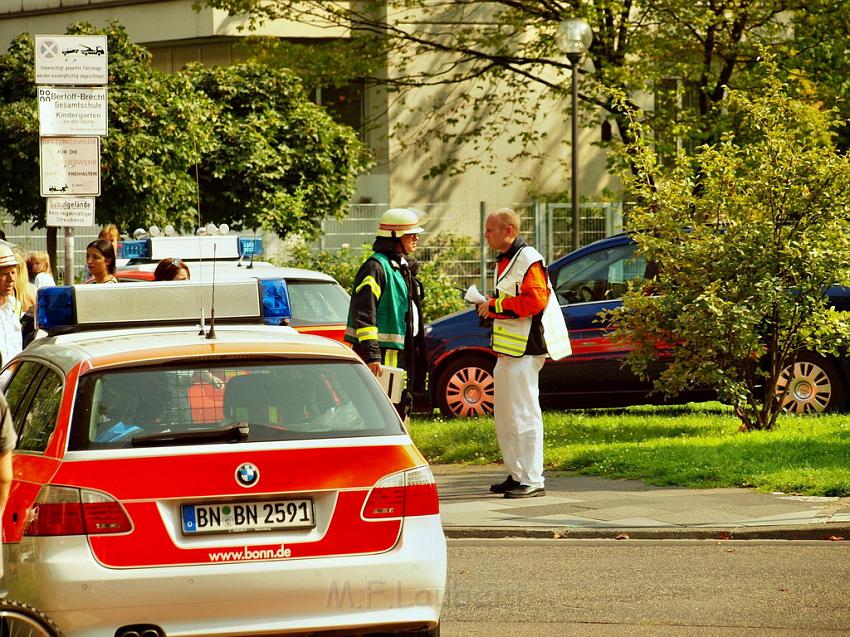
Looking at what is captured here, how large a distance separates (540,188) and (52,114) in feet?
75.6

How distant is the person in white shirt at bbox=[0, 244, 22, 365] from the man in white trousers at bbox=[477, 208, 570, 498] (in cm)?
321

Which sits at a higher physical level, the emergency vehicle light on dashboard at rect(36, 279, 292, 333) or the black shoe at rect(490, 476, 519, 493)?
the emergency vehicle light on dashboard at rect(36, 279, 292, 333)

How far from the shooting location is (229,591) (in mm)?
5383

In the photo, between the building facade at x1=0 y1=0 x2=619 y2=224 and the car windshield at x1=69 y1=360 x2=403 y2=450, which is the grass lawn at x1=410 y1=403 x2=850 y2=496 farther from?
the building facade at x1=0 y1=0 x2=619 y2=224

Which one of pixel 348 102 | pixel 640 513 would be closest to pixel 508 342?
pixel 640 513

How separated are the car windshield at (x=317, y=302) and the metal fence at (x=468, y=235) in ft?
38.6

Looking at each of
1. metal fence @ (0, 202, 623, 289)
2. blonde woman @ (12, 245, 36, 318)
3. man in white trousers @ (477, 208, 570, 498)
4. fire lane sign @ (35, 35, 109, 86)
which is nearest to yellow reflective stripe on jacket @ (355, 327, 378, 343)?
man in white trousers @ (477, 208, 570, 498)

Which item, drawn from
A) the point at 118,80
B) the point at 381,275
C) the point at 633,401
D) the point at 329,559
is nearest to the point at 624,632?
the point at 329,559

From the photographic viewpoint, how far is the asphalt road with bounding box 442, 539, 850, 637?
22.7 ft

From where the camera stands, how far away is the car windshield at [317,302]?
543 inches

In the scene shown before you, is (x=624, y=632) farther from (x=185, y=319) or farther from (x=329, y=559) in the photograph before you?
(x=185, y=319)

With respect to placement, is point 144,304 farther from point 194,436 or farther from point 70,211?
point 70,211

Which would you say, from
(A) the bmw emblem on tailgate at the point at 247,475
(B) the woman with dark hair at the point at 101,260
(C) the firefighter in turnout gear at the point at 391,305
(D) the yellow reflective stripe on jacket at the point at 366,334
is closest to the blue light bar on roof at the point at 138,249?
(B) the woman with dark hair at the point at 101,260

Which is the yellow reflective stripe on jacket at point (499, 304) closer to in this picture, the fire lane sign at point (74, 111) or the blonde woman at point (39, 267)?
the fire lane sign at point (74, 111)
